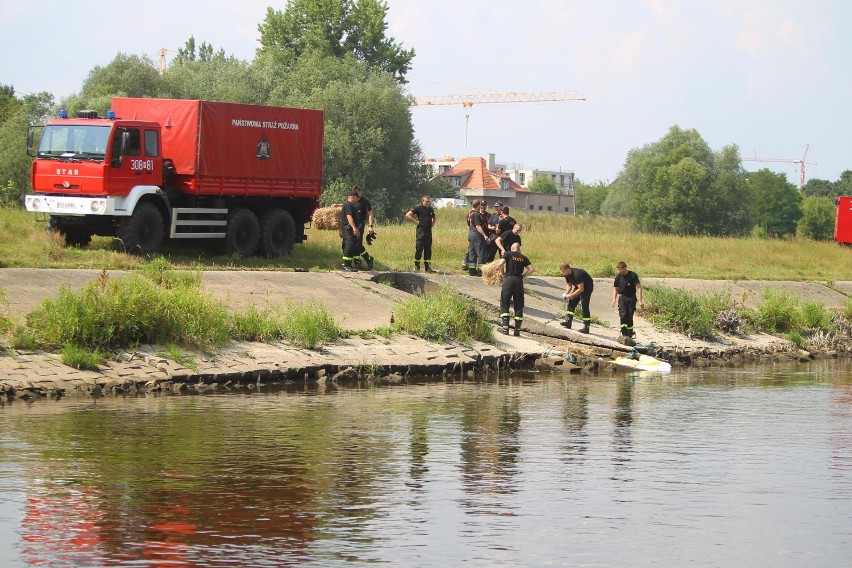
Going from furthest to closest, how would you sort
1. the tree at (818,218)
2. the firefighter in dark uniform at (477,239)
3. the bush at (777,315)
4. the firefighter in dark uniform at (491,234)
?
the tree at (818,218) → the bush at (777,315) → the firefighter in dark uniform at (477,239) → the firefighter in dark uniform at (491,234)

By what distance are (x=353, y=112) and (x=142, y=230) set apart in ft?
139

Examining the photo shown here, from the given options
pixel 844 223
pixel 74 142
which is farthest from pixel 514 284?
pixel 844 223

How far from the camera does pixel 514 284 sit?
21812 mm

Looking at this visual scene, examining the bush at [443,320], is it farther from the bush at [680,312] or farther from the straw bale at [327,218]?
the straw bale at [327,218]

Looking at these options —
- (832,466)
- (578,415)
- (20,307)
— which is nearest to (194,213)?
(20,307)

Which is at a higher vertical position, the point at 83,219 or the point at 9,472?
the point at 83,219

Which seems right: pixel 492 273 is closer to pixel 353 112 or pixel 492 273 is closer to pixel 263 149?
pixel 263 149

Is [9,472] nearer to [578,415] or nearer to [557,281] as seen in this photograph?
[578,415]

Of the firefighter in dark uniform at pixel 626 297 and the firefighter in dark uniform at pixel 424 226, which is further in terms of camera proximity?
the firefighter in dark uniform at pixel 424 226

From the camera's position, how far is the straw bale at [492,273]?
24438 millimetres

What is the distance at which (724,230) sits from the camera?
81.4 m

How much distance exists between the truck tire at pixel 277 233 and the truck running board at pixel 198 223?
104 centimetres

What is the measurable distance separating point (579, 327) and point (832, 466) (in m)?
11.1

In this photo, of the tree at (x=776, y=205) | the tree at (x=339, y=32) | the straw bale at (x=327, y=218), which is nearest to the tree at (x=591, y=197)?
the tree at (x=776, y=205)
